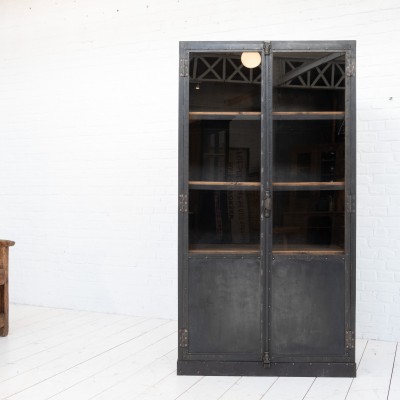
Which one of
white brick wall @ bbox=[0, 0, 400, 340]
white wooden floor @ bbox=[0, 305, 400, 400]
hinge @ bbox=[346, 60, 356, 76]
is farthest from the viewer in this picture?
white brick wall @ bbox=[0, 0, 400, 340]

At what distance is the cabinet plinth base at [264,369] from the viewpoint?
3709 mm

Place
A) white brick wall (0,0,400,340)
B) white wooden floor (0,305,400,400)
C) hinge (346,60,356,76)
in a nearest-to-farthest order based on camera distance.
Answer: white wooden floor (0,305,400,400) → hinge (346,60,356,76) → white brick wall (0,0,400,340)

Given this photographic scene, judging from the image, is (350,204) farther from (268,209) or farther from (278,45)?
(278,45)

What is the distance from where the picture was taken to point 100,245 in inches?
221

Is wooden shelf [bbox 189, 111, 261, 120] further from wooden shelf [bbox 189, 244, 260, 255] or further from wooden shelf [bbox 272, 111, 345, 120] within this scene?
wooden shelf [bbox 189, 244, 260, 255]

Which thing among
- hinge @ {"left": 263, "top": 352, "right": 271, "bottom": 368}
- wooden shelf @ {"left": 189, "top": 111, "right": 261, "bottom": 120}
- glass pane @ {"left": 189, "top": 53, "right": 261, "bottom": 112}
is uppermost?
glass pane @ {"left": 189, "top": 53, "right": 261, "bottom": 112}

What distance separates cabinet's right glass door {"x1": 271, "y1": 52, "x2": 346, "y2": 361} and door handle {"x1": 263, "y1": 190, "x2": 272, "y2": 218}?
5cm

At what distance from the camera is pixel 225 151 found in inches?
148

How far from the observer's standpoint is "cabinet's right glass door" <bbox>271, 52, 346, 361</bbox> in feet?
12.2

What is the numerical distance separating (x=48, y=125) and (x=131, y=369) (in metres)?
2.92

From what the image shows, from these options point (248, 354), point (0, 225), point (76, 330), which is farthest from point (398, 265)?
point (0, 225)

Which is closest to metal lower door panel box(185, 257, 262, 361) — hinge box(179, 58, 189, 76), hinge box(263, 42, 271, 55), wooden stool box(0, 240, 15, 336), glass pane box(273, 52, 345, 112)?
glass pane box(273, 52, 345, 112)

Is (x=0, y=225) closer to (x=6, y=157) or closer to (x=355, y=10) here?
(x=6, y=157)

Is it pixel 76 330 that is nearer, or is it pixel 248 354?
pixel 248 354
